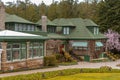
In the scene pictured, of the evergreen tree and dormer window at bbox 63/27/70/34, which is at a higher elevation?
the evergreen tree

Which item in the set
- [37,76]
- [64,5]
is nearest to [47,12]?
[64,5]

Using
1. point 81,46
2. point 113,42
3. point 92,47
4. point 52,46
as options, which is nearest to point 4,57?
point 52,46

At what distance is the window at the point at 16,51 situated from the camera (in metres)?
33.8

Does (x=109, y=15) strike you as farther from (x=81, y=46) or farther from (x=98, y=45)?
(x=81, y=46)

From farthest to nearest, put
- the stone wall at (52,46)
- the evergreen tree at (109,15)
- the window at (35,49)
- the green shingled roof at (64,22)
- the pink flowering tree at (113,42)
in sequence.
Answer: the evergreen tree at (109,15) < the pink flowering tree at (113,42) < the green shingled roof at (64,22) < the stone wall at (52,46) < the window at (35,49)

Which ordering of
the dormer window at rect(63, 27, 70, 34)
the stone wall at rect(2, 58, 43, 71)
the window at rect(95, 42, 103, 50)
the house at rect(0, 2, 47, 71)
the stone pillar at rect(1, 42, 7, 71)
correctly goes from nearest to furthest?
the stone pillar at rect(1, 42, 7, 71), the house at rect(0, 2, 47, 71), the stone wall at rect(2, 58, 43, 71), the window at rect(95, 42, 103, 50), the dormer window at rect(63, 27, 70, 34)

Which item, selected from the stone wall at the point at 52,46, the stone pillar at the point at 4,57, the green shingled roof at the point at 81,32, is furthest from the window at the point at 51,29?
the stone pillar at the point at 4,57

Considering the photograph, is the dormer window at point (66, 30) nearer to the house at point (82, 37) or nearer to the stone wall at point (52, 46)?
the house at point (82, 37)

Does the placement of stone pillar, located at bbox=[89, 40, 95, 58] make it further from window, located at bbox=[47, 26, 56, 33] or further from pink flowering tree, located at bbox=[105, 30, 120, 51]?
pink flowering tree, located at bbox=[105, 30, 120, 51]

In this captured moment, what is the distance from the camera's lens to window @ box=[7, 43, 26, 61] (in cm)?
3384

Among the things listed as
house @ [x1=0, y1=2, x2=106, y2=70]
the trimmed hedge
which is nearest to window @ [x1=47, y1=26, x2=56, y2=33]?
house @ [x1=0, y1=2, x2=106, y2=70]

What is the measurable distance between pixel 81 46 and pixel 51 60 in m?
15.3

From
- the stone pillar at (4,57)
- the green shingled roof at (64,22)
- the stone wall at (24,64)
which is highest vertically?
the green shingled roof at (64,22)

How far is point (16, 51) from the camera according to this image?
3509 centimetres
